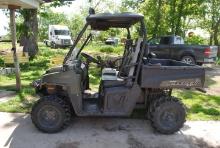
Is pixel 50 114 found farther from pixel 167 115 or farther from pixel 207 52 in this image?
pixel 207 52

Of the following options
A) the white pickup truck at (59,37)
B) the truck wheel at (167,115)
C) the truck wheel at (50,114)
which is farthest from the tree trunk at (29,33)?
the white pickup truck at (59,37)

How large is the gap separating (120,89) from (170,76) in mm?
905

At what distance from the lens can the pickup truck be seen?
16312mm

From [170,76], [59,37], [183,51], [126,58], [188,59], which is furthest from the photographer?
[59,37]

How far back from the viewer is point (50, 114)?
6.04 metres

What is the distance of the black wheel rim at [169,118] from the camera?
6.16 metres

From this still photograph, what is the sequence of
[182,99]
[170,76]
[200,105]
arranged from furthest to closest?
1. [182,99]
2. [200,105]
3. [170,76]

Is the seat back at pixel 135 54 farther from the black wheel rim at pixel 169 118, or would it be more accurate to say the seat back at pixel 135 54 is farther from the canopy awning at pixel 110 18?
the black wheel rim at pixel 169 118

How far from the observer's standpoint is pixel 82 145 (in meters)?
5.59

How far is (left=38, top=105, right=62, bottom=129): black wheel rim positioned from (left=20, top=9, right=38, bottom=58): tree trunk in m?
12.5

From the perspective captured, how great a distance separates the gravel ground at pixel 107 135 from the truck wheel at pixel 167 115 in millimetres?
144

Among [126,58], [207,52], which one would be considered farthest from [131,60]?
A: [207,52]

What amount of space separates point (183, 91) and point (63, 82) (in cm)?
512

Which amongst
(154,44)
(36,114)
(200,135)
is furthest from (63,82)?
(154,44)
